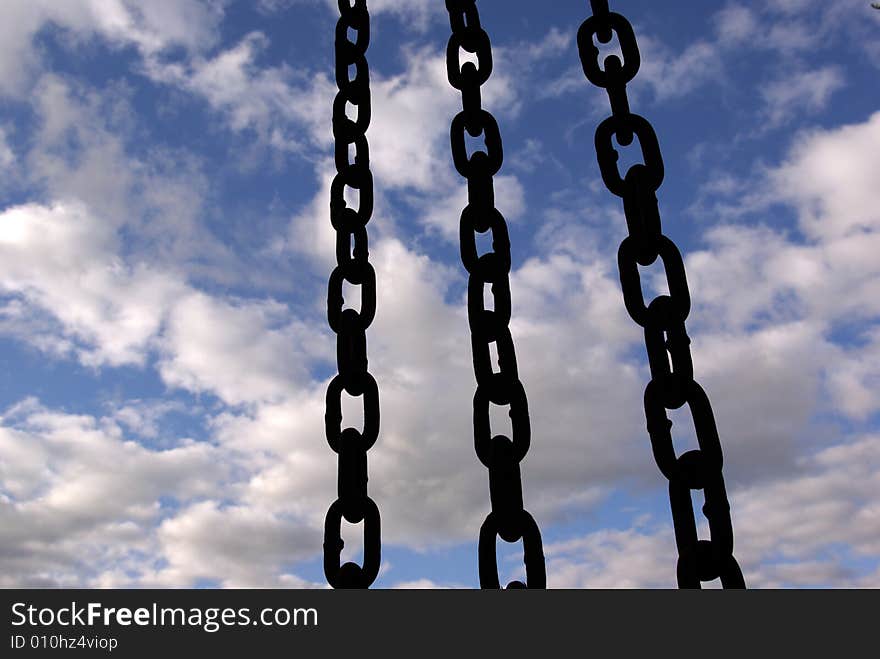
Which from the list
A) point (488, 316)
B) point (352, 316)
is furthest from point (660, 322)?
point (352, 316)

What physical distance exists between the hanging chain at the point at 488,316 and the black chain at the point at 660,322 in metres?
0.44

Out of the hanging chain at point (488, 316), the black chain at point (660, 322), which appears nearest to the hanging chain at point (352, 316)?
the hanging chain at point (488, 316)

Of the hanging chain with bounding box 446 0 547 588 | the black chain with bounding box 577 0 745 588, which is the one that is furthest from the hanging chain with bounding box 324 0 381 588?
the black chain with bounding box 577 0 745 588

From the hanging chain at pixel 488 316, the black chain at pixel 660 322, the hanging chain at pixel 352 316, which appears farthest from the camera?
the hanging chain at pixel 352 316

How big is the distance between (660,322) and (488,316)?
0.61 metres

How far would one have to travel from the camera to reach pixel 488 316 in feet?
9.41

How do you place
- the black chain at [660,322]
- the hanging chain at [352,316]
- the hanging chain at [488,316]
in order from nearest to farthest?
the black chain at [660,322]
the hanging chain at [488,316]
the hanging chain at [352,316]

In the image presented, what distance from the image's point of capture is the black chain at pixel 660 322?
2.27m

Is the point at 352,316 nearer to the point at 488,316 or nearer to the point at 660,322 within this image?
the point at 488,316

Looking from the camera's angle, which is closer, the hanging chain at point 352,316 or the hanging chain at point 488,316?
the hanging chain at point 488,316

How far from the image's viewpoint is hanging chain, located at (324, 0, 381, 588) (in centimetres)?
303

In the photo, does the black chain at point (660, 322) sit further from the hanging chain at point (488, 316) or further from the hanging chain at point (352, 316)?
the hanging chain at point (352, 316)
